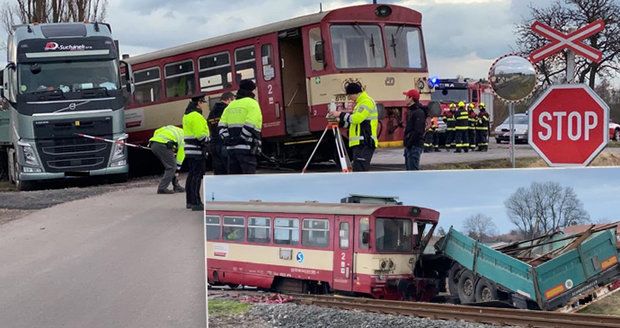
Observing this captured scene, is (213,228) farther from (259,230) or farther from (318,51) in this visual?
(318,51)

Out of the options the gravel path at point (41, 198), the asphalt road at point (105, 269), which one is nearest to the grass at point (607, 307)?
the asphalt road at point (105, 269)

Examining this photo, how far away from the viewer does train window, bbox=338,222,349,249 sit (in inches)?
146

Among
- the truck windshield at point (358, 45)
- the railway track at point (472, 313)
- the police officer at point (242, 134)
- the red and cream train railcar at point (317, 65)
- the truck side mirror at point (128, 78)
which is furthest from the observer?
the truck side mirror at point (128, 78)

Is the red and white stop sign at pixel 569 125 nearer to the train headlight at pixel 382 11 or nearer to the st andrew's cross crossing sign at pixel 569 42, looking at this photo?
the st andrew's cross crossing sign at pixel 569 42

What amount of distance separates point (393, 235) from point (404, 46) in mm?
12817

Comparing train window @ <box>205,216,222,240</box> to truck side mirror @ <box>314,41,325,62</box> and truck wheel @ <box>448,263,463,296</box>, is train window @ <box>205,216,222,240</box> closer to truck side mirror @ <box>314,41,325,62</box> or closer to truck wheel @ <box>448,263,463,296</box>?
truck wheel @ <box>448,263,463,296</box>

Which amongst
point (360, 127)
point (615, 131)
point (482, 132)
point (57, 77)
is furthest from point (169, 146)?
point (615, 131)

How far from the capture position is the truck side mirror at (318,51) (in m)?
15.2

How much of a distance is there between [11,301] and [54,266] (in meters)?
1.23

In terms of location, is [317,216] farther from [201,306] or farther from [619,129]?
[619,129]

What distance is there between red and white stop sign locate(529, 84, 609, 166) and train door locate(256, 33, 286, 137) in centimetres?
1077

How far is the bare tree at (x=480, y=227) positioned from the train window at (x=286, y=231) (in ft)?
2.60

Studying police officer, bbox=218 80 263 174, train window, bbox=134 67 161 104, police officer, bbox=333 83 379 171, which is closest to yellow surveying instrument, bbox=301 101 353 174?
police officer, bbox=333 83 379 171

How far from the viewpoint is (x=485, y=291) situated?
3.62 m
